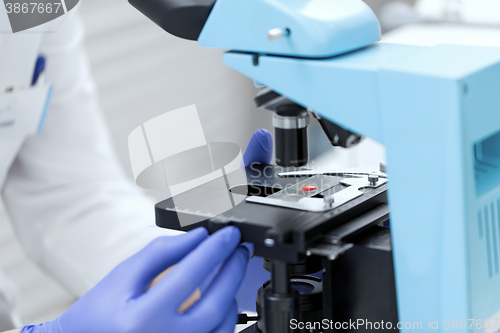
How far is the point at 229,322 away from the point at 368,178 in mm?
282

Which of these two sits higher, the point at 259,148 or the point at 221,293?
the point at 259,148

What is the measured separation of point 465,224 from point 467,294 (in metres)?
0.07

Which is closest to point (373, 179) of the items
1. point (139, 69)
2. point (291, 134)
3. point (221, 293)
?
point (291, 134)

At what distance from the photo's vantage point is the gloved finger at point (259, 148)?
2.86 ft

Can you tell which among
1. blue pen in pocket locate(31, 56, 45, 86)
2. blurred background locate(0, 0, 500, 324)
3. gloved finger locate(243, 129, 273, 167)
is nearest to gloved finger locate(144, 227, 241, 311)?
gloved finger locate(243, 129, 273, 167)

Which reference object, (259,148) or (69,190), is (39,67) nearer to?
(69,190)

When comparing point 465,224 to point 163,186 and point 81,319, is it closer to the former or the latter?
point 163,186

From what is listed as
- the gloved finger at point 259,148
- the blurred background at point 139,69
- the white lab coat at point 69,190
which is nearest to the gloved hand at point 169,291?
the gloved finger at point 259,148

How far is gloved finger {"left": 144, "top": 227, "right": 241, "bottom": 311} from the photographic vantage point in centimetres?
63

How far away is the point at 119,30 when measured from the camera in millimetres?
2166

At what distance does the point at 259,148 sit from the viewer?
2.90 ft

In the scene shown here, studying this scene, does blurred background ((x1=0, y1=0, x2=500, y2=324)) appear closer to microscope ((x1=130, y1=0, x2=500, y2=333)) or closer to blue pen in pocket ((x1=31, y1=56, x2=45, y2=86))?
blue pen in pocket ((x1=31, y1=56, x2=45, y2=86))

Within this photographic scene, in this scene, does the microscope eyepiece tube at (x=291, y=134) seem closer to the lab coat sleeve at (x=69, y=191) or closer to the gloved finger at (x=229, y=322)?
the gloved finger at (x=229, y=322)

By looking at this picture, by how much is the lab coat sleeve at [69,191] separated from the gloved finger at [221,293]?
20.8 inches
